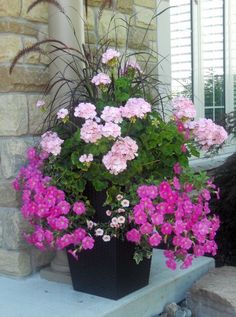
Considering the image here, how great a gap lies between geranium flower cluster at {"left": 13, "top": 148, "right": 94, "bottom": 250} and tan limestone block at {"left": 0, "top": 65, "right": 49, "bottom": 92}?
1.40 feet

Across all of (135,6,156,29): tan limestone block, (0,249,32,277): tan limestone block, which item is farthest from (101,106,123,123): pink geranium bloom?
(135,6,156,29): tan limestone block

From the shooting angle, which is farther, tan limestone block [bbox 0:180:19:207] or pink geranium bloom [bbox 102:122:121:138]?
tan limestone block [bbox 0:180:19:207]

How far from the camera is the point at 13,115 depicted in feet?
8.70

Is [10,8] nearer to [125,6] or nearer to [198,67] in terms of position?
[125,6]

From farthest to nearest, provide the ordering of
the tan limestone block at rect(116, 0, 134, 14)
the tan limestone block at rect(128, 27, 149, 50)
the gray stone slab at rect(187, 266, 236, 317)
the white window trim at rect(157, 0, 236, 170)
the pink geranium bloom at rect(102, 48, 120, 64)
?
the white window trim at rect(157, 0, 236, 170) → the tan limestone block at rect(128, 27, 149, 50) → the tan limestone block at rect(116, 0, 134, 14) → the gray stone slab at rect(187, 266, 236, 317) → the pink geranium bloom at rect(102, 48, 120, 64)

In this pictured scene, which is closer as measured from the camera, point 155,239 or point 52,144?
point 155,239

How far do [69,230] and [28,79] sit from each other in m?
0.86

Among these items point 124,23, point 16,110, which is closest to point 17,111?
point 16,110

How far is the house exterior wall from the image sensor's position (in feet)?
8.68

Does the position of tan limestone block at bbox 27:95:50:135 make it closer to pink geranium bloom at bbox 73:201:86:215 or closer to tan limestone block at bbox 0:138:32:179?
Answer: tan limestone block at bbox 0:138:32:179

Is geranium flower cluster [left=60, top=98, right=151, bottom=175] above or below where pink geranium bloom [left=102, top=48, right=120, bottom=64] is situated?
below

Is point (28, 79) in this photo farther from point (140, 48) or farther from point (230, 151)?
point (230, 151)

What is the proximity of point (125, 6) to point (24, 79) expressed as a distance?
1039 mm

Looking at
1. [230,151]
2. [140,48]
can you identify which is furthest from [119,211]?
[230,151]
